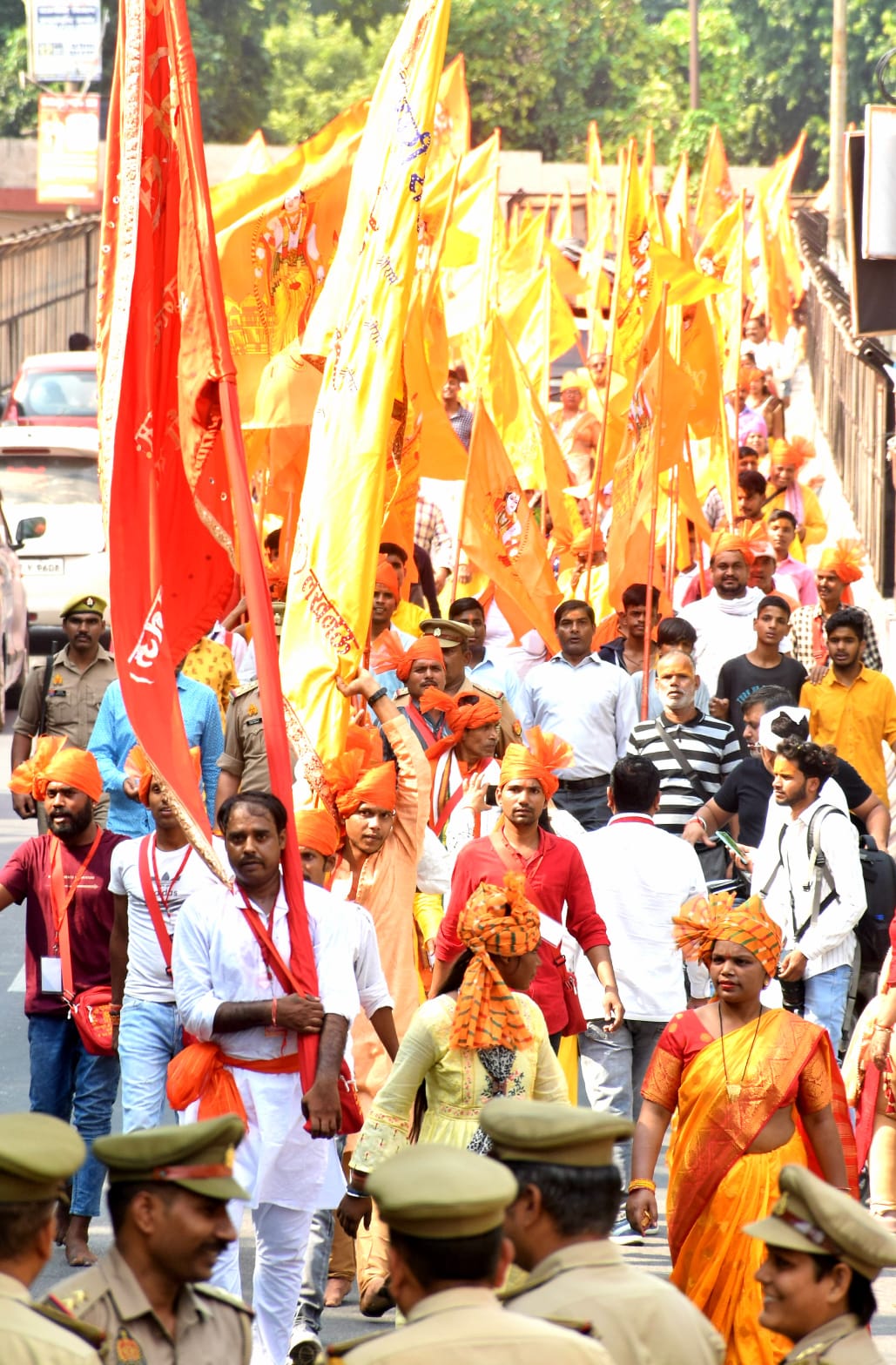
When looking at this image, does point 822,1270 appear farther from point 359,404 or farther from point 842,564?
point 842,564

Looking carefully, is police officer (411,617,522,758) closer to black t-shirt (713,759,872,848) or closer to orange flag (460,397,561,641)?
black t-shirt (713,759,872,848)

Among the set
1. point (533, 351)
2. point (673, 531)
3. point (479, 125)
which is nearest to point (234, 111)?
point (479, 125)

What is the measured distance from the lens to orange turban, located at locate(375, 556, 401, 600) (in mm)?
10359

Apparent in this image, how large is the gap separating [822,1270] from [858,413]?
1663cm

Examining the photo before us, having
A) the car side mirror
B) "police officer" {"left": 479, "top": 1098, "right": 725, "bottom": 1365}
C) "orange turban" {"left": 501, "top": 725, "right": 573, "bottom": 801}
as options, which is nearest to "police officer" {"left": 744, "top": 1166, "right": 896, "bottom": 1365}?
"police officer" {"left": 479, "top": 1098, "right": 725, "bottom": 1365}

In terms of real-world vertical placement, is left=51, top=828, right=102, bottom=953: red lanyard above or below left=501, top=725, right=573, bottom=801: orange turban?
below

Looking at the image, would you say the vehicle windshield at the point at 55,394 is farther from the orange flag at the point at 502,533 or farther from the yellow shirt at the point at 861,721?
the yellow shirt at the point at 861,721

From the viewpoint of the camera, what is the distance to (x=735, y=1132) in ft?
19.0

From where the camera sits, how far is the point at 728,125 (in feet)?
187

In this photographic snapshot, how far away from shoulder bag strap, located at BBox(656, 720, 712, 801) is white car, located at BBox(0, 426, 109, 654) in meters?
9.25

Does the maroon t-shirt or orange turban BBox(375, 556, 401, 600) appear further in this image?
orange turban BBox(375, 556, 401, 600)

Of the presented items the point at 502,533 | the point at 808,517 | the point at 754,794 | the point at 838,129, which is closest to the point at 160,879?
the point at 754,794

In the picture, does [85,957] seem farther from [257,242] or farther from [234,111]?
[234,111]

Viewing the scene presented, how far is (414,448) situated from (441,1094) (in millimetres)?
5359
